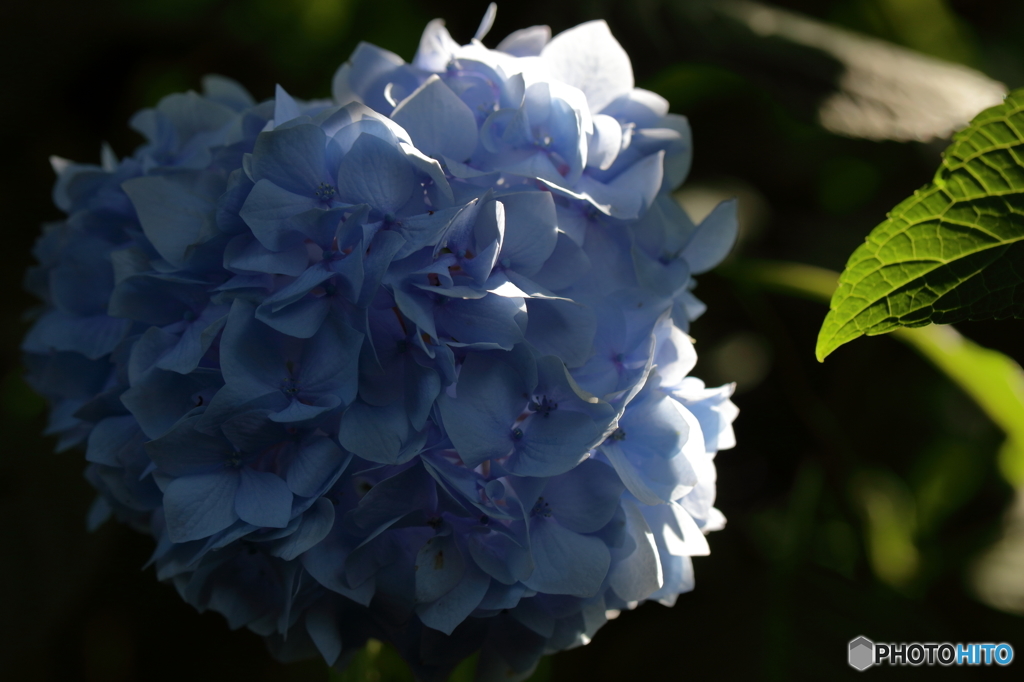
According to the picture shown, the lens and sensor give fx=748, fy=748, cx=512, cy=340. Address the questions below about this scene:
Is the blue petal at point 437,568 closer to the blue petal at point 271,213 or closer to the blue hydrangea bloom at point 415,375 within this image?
the blue hydrangea bloom at point 415,375

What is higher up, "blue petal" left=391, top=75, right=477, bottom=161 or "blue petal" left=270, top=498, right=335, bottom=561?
"blue petal" left=391, top=75, right=477, bottom=161

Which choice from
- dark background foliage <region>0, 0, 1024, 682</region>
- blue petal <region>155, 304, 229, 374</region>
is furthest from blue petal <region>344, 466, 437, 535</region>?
dark background foliage <region>0, 0, 1024, 682</region>

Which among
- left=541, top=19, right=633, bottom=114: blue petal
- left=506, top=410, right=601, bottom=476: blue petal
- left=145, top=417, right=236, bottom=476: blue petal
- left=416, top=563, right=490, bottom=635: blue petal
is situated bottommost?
left=416, top=563, right=490, bottom=635: blue petal

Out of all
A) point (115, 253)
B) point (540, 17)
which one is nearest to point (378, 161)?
point (115, 253)

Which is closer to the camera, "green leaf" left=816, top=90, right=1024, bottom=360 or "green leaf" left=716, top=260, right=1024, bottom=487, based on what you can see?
"green leaf" left=816, top=90, right=1024, bottom=360

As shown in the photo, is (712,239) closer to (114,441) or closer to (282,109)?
(282,109)

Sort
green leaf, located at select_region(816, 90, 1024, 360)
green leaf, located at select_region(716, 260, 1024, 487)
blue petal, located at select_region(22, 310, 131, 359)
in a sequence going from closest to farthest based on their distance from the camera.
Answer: green leaf, located at select_region(816, 90, 1024, 360), blue petal, located at select_region(22, 310, 131, 359), green leaf, located at select_region(716, 260, 1024, 487)

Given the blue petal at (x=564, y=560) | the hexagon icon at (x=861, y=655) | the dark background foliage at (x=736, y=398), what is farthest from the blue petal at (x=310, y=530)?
the hexagon icon at (x=861, y=655)

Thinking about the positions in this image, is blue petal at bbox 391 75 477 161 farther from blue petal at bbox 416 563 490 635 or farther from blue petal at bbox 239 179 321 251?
blue petal at bbox 416 563 490 635

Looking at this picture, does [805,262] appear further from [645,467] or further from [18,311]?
[18,311]
